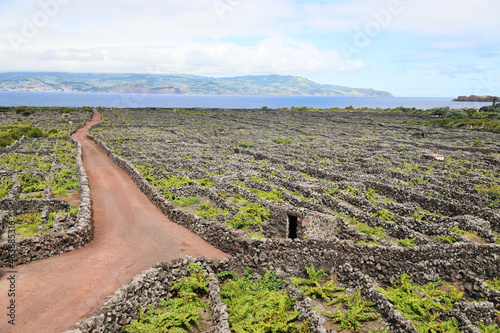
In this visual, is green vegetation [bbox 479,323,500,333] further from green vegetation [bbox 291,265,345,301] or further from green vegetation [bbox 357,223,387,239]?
green vegetation [bbox 357,223,387,239]

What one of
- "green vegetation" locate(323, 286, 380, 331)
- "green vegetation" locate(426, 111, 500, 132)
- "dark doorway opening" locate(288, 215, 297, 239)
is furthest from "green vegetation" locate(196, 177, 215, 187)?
"green vegetation" locate(426, 111, 500, 132)

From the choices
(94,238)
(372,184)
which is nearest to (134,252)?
(94,238)

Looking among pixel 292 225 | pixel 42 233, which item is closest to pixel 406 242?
pixel 292 225

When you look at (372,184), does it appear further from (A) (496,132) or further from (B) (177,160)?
(A) (496,132)

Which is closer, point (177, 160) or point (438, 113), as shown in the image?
point (177, 160)

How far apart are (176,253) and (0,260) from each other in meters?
8.86

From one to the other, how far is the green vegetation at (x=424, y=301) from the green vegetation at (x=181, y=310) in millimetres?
8639

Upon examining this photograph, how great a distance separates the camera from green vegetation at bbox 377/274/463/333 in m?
13.0

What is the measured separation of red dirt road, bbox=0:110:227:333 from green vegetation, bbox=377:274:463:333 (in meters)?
9.59

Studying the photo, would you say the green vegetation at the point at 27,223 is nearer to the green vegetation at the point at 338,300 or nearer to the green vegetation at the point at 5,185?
the green vegetation at the point at 5,185

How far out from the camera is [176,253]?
61.6 ft

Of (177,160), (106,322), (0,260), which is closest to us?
(106,322)

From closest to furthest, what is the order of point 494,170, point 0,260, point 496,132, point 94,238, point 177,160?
point 0,260, point 94,238, point 494,170, point 177,160, point 496,132

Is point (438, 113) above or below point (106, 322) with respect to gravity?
above
